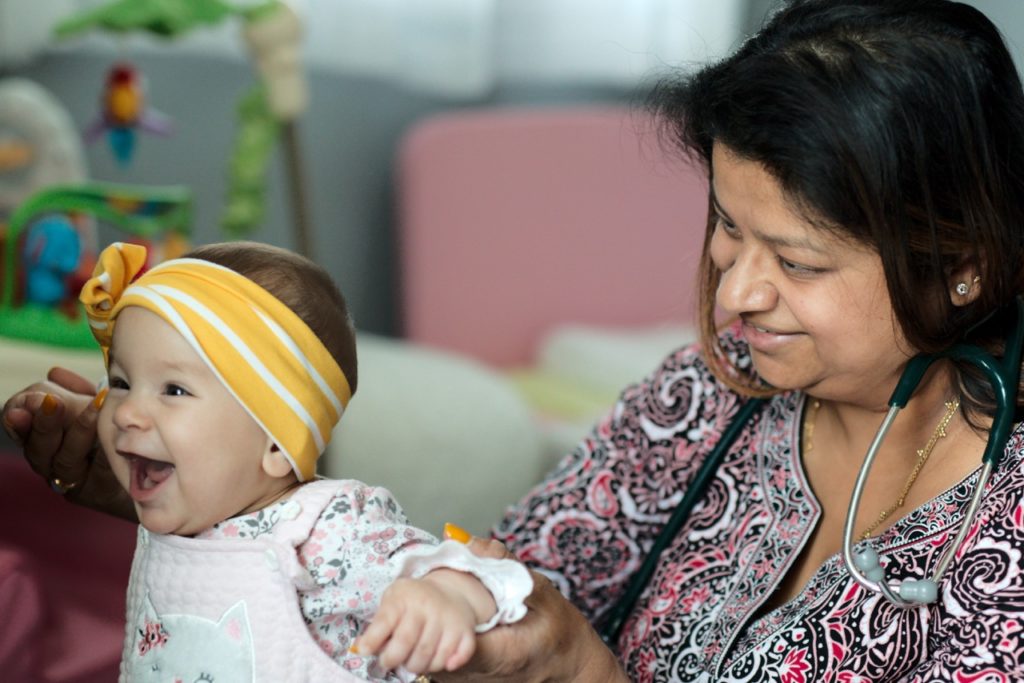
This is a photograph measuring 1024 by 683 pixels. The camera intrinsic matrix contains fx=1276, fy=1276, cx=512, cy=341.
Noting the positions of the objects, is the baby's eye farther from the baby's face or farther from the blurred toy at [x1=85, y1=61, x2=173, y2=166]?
the blurred toy at [x1=85, y1=61, x2=173, y2=166]

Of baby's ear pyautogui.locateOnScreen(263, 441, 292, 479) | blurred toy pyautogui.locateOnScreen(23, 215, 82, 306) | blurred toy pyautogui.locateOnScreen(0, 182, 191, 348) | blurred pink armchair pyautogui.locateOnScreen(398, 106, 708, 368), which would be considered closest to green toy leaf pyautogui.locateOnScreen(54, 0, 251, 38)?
blurred toy pyautogui.locateOnScreen(0, 182, 191, 348)

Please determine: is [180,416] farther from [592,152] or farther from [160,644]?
[592,152]

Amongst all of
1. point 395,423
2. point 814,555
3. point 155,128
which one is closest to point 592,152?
point 155,128

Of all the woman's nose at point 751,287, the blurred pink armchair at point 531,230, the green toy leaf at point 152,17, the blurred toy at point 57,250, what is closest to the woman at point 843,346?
the woman's nose at point 751,287

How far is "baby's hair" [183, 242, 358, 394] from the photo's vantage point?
0.77m

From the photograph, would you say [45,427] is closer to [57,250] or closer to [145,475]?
[145,475]

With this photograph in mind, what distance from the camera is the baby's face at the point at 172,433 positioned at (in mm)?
746

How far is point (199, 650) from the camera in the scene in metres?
0.74

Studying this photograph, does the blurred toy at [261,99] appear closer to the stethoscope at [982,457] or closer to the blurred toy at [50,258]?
the blurred toy at [50,258]

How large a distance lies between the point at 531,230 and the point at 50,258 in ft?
5.28

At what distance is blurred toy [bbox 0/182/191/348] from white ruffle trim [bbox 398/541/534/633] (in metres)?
0.40

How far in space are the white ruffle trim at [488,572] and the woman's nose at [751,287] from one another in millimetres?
297

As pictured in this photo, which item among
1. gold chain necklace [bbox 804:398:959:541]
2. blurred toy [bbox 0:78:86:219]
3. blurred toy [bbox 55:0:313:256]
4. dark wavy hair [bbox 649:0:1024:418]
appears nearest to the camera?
dark wavy hair [bbox 649:0:1024:418]

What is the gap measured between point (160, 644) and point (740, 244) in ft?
1.64
